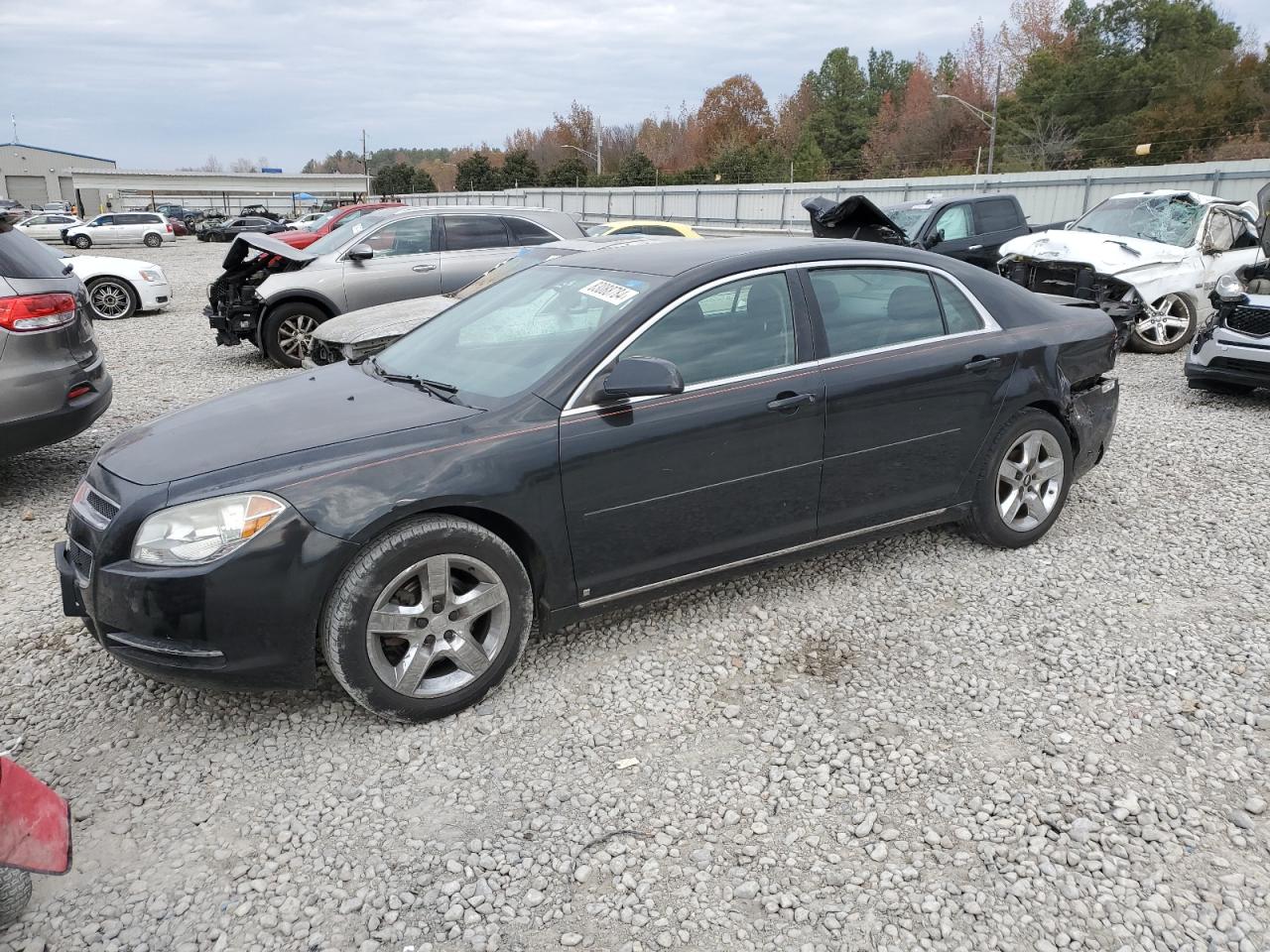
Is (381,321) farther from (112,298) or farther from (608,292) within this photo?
(112,298)

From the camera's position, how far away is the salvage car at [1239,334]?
25.4 feet

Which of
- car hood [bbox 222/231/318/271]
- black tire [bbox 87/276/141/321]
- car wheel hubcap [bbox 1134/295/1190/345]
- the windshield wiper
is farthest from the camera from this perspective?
black tire [bbox 87/276/141/321]

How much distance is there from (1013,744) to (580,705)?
5.09 feet

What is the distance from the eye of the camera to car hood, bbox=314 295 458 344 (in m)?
7.82

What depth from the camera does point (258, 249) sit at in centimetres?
1003

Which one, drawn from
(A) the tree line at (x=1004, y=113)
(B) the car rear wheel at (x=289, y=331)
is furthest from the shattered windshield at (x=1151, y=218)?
(A) the tree line at (x=1004, y=113)

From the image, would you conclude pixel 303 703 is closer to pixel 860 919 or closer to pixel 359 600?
pixel 359 600

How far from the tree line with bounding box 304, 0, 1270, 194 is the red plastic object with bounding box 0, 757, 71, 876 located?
3533 cm

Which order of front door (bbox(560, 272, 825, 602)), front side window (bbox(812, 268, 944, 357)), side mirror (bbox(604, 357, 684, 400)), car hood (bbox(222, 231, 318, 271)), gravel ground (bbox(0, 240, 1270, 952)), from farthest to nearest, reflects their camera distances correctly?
car hood (bbox(222, 231, 318, 271)) < front side window (bbox(812, 268, 944, 357)) < front door (bbox(560, 272, 825, 602)) < side mirror (bbox(604, 357, 684, 400)) < gravel ground (bbox(0, 240, 1270, 952))

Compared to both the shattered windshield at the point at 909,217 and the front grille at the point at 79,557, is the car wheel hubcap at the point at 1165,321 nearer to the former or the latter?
the shattered windshield at the point at 909,217

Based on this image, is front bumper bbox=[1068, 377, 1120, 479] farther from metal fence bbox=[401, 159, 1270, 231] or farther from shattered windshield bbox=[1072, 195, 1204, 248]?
metal fence bbox=[401, 159, 1270, 231]

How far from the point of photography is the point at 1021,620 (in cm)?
412

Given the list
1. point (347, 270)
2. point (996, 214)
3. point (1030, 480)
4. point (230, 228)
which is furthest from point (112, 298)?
point (230, 228)

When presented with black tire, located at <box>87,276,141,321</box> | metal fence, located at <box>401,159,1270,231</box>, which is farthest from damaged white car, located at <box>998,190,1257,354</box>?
black tire, located at <box>87,276,141,321</box>
